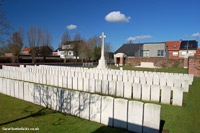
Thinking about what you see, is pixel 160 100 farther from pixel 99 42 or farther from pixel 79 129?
pixel 99 42

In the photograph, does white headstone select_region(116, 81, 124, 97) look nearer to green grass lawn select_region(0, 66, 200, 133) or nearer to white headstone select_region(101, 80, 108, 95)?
white headstone select_region(101, 80, 108, 95)

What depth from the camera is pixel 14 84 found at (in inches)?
241

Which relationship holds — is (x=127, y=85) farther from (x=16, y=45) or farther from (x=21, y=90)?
(x=16, y=45)

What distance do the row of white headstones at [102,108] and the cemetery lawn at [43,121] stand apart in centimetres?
21

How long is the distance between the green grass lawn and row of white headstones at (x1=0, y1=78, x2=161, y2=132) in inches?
8.3

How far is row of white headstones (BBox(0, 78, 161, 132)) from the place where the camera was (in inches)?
135

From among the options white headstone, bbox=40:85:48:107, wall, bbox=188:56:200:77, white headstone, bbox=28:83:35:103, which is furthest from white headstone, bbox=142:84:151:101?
wall, bbox=188:56:200:77

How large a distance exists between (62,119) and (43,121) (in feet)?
1.81

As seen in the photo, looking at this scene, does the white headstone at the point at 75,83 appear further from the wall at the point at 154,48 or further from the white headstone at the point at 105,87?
the wall at the point at 154,48

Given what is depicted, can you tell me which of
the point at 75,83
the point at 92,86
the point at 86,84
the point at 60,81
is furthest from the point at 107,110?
the point at 60,81

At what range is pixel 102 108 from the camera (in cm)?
394

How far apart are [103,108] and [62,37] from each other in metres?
42.2

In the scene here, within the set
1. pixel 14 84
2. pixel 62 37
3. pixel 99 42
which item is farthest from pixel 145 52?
pixel 14 84

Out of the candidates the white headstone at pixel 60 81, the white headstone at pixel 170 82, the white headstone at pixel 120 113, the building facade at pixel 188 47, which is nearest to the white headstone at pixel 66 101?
Answer: the white headstone at pixel 120 113
